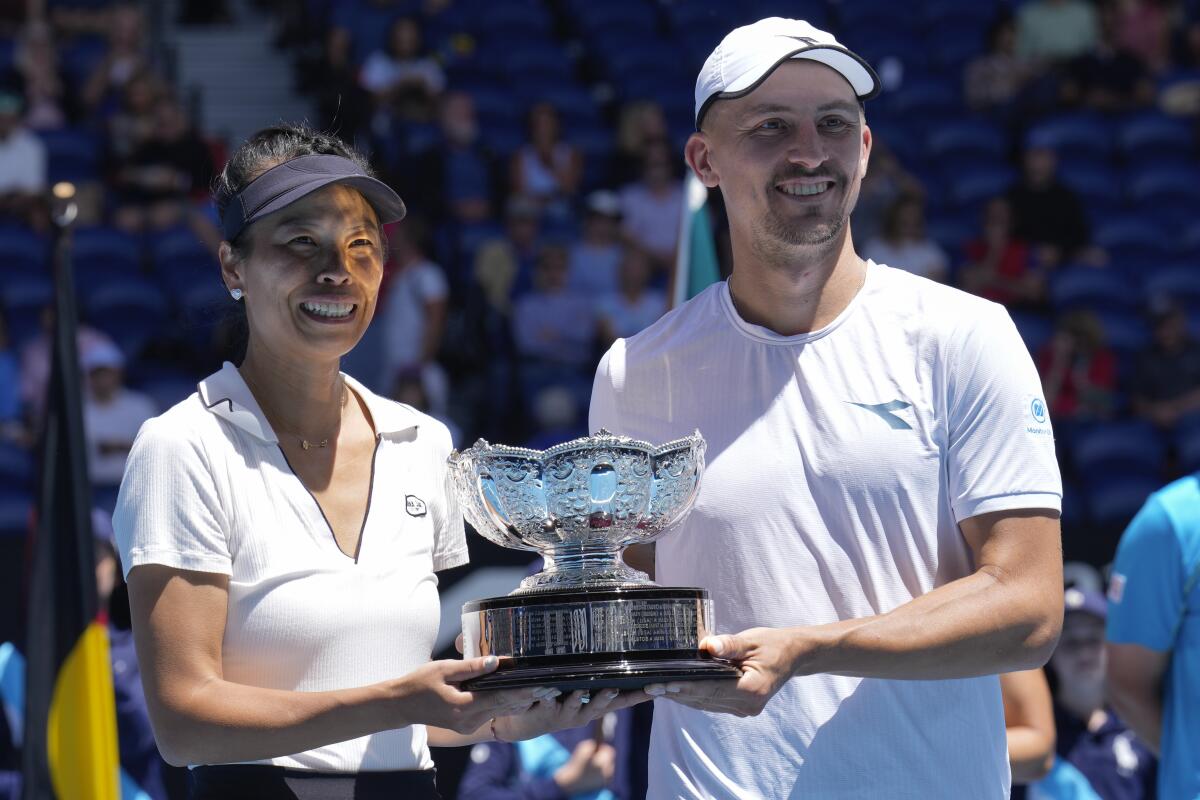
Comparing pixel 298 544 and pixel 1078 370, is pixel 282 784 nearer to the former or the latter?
pixel 298 544

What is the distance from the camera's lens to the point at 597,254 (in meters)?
9.21

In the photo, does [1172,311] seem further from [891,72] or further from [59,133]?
[59,133]

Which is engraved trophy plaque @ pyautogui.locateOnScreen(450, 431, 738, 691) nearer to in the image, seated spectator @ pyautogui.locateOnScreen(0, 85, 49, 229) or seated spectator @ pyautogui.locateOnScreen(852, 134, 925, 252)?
seated spectator @ pyautogui.locateOnScreen(852, 134, 925, 252)

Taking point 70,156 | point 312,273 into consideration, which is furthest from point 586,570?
point 70,156

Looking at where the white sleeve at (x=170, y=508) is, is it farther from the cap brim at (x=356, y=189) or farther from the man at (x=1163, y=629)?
the man at (x=1163, y=629)

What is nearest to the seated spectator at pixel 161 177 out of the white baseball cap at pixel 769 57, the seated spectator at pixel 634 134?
the seated spectator at pixel 634 134

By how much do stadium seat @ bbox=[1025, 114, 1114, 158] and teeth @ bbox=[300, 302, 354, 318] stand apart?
→ 904 centimetres

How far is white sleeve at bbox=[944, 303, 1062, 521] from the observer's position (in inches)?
93.0

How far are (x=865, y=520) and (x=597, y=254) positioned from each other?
271 inches

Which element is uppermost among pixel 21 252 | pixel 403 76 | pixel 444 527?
pixel 403 76

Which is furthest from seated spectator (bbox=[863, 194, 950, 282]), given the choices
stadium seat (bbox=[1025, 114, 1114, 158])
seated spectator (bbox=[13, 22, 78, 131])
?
seated spectator (bbox=[13, 22, 78, 131])

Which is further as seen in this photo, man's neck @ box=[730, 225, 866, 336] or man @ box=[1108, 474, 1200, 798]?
man @ box=[1108, 474, 1200, 798]

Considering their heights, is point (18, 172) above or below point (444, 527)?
above

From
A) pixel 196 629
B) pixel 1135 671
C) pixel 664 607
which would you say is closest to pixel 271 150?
pixel 196 629
